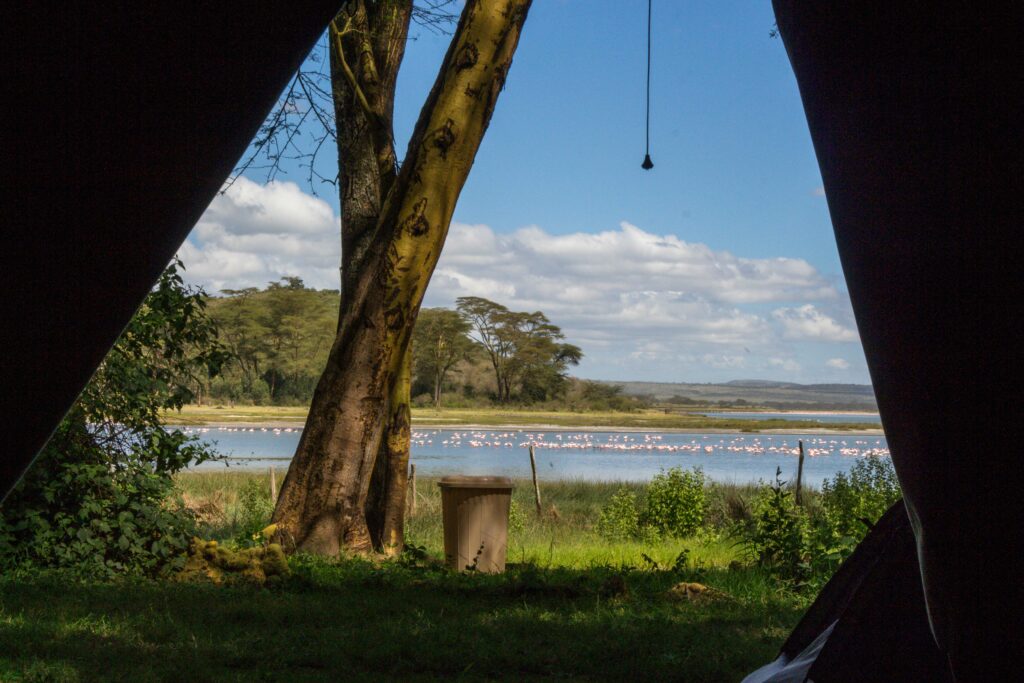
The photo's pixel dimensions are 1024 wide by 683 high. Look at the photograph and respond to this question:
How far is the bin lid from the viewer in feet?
29.4

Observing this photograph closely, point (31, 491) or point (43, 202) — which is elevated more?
point (43, 202)

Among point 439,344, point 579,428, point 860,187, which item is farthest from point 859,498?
point 439,344

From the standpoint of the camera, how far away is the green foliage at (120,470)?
7488mm

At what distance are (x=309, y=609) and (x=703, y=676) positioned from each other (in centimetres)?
293

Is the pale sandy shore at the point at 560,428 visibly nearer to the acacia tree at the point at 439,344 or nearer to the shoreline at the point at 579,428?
the shoreline at the point at 579,428

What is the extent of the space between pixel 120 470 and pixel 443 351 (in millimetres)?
60318

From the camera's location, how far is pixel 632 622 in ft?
21.7

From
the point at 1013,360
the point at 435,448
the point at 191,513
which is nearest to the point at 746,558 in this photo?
the point at 191,513

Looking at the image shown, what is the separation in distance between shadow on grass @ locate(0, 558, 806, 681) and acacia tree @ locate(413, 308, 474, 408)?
58.4 m

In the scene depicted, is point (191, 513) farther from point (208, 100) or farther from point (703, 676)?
point (208, 100)

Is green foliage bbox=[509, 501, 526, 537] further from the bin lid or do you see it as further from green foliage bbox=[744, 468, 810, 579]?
green foliage bbox=[744, 468, 810, 579]

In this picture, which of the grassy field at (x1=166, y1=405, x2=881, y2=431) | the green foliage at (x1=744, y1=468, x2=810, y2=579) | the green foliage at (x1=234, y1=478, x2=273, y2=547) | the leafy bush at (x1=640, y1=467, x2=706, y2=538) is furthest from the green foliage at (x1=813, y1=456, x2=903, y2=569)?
the grassy field at (x1=166, y1=405, x2=881, y2=431)

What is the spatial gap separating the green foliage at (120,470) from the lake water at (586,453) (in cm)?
1584

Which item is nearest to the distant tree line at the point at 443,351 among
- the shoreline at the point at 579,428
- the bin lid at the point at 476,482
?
the shoreline at the point at 579,428
